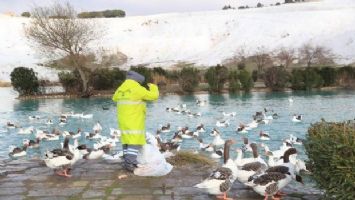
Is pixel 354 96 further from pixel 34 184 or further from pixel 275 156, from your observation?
pixel 34 184

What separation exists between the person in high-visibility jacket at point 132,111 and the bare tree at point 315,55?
4395 cm

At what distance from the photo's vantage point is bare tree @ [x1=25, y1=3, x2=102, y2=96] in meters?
42.4

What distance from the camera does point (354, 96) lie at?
34562 millimetres

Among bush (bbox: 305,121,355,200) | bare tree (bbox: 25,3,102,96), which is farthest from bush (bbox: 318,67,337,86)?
bush (bbox: 305,121,355,200)

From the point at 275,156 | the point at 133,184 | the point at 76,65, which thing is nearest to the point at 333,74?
the point at 76,65

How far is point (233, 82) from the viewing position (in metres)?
41.8

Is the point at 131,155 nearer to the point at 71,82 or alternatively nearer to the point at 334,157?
the point at 334,157

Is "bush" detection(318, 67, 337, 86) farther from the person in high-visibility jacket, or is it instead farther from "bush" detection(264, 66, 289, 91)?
the person in high-visibility jacket

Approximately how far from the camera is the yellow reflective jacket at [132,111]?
8.85m

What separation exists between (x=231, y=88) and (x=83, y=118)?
17.4 m

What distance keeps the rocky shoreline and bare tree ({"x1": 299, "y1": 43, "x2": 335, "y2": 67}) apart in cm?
4393

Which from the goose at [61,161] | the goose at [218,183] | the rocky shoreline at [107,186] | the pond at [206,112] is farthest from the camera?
the pond at [206,112]

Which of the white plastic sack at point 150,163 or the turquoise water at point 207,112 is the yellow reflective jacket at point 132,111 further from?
the turquoise water at point 207,112

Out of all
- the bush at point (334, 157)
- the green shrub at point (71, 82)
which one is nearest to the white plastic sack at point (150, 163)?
the bush at point (334, 157)
